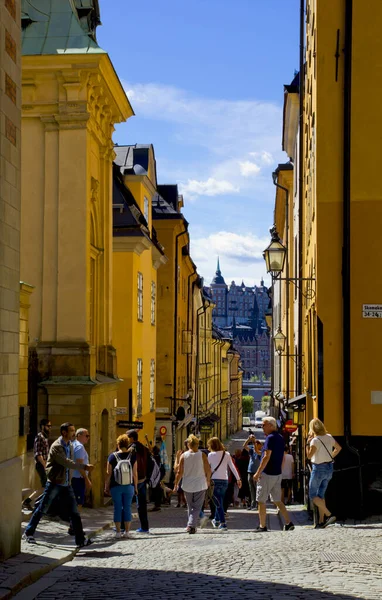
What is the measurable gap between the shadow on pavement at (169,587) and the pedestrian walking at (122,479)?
409cm

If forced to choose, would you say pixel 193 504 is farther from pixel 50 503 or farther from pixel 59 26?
pixel 59 26

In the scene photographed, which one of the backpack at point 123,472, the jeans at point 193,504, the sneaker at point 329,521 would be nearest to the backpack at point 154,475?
the jeans at point 193,504

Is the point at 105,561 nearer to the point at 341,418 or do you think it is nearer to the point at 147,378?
the point at 341,418

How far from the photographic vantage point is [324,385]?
16.2 meters

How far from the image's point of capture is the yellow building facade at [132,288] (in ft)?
102

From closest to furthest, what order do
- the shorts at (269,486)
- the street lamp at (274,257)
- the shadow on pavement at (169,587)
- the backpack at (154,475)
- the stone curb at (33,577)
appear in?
the shadow on pavement at (169,587) < the stone curb at (33,577) < the shorts at (269,486) < the street lamp at (274,257) < the backpack at (154,475)

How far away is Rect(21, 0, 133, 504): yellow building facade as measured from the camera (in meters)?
22.6

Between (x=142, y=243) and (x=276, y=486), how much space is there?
18353mm

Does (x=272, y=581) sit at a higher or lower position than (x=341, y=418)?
lower

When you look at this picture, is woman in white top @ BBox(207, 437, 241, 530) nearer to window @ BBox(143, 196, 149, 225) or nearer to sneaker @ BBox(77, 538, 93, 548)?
sneaker @ BBox(77, 538, 93, 548)

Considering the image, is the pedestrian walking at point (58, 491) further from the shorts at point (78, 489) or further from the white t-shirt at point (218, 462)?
the white t-shirt at point (218, 462)

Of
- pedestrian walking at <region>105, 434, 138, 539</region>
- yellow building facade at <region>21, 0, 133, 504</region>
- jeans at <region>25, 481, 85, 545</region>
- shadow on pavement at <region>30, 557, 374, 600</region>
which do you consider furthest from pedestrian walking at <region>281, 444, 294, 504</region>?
shadow on pavement at <region>30, 557, 374, 600</region>

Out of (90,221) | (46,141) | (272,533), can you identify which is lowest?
(272,533)

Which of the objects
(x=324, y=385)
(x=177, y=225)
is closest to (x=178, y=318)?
(x=177, y=225)
